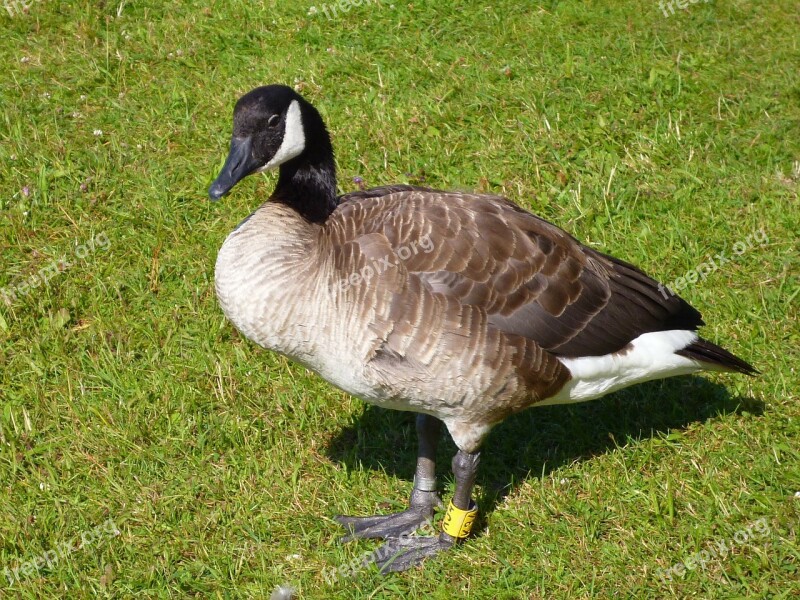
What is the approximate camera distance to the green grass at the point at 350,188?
4.27 metres

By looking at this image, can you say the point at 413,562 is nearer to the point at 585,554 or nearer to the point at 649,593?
the point at 585,554

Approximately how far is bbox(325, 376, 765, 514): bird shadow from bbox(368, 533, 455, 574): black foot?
34 centimetres

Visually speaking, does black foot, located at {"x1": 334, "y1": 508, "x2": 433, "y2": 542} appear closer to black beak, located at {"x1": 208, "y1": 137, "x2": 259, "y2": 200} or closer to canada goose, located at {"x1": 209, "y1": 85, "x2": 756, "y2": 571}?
canada goose, located at {"x1": 209, "y1": 85, "x2": 756, "y2": 571}

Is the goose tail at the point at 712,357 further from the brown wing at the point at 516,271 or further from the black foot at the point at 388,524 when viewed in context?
the black foot at the point at 388,524

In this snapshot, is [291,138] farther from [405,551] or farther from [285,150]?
[405,551]

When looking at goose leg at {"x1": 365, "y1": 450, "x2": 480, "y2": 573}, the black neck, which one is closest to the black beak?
the black neck

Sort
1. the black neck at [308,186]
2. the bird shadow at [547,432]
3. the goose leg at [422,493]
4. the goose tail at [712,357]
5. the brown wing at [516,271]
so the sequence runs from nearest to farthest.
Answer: the brown wing at [516,271]
the black neck at [308,186]
the goose tail at [712,357]
the goose leg at [422,493]
the bird shadow at [547,432]

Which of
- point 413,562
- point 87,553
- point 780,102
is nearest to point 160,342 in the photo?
point 87,553

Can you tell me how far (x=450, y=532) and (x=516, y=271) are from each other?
1300 mm

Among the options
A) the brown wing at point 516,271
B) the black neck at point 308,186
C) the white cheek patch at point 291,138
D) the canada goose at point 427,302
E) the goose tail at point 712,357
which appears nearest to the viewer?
the canada goose at point 427,302

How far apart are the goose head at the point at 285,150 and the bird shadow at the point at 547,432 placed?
1400 millimetres

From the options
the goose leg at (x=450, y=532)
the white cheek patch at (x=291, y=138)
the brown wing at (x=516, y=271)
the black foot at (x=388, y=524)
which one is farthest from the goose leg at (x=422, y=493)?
the white cheek patch at (x=291, y=138)

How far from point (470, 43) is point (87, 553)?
4893 millimetres

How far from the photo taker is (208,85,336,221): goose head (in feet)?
13.1
